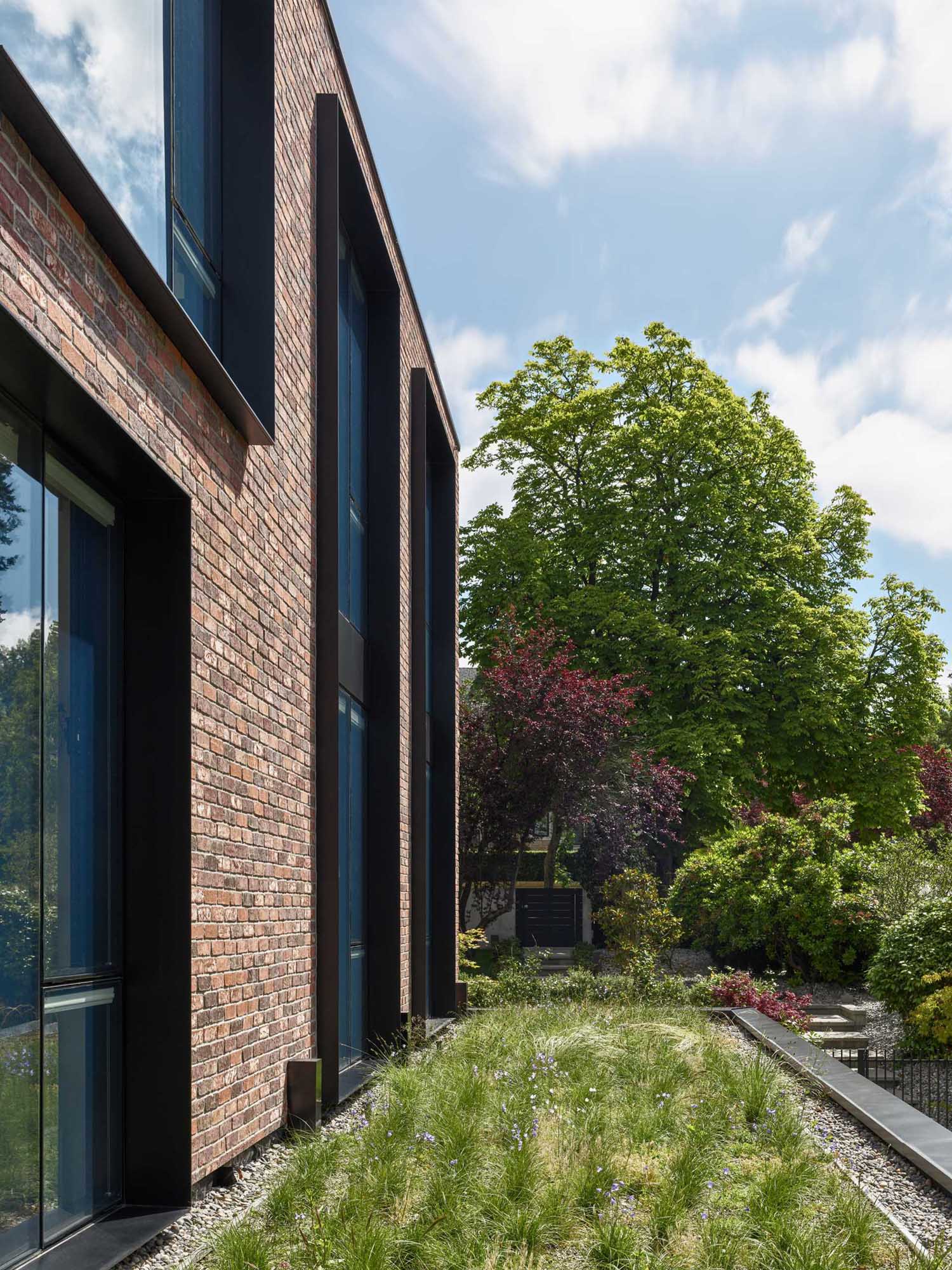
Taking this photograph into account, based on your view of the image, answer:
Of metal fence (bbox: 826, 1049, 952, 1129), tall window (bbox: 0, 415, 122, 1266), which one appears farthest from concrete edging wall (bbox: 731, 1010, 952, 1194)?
tall window (bbox: 0, 415, 122, 1266)

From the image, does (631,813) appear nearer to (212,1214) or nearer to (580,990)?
(580,990)

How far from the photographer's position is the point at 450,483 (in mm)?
16188

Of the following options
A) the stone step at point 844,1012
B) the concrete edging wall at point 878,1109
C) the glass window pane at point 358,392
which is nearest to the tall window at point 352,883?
the glass window pane at point 358,392

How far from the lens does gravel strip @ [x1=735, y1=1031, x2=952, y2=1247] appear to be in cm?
555

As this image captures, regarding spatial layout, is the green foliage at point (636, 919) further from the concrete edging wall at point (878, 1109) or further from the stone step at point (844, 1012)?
the concrete edging wall at point (878, 1109)

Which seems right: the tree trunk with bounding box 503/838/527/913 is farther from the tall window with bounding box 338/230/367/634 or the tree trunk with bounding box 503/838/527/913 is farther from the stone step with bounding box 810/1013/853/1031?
the tall window with bounding box 338/230/367/634

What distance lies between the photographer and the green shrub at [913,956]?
13383 mm

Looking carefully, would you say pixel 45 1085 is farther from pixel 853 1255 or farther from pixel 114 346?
pixel 853 1255

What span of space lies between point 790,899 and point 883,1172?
12082 mm

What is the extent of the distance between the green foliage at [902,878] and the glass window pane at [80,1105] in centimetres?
1408

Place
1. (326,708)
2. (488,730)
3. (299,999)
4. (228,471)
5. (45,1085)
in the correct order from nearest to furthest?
(45,1085) → (228,471) → (299,999) → (326,708) → (488,730)

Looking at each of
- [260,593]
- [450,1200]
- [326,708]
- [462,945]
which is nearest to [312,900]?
[326,708]

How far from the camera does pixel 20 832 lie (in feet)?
14.6

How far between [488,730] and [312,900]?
11.2 meters
